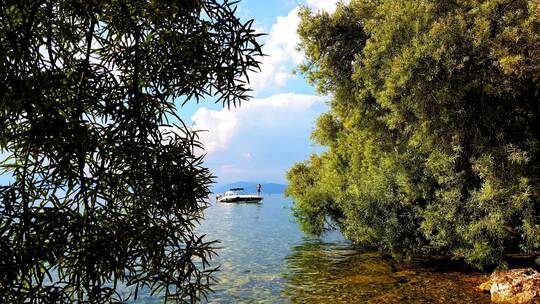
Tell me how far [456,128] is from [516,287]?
20.3 feet

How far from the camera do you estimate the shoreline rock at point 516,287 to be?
1366cm

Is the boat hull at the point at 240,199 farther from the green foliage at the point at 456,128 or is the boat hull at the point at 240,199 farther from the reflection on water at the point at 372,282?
the green foliage at the point at 456,128

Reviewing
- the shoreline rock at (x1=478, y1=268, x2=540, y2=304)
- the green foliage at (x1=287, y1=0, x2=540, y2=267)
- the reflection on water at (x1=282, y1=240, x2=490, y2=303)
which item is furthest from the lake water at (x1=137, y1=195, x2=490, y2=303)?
the green foliage at (x1=287, y1=0, x2=540, y2=267)

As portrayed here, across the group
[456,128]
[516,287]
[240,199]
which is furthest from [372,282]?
[240,199]

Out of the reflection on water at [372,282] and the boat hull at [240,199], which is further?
the boat hull at [240,199]

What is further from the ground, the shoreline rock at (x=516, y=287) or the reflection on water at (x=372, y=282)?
the shoreline rock at (x=516, y=287)

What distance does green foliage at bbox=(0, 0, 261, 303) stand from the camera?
11.4ft

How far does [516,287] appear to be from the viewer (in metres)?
14.0

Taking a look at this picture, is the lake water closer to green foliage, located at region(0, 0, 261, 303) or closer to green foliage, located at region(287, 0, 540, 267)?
green foliage, located at region(287, 0, 540, 267)

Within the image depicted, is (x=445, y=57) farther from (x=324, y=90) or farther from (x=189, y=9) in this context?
(x=189, y=9)

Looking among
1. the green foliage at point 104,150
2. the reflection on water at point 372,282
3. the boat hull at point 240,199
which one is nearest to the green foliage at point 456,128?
the reflection on water at point 372,282

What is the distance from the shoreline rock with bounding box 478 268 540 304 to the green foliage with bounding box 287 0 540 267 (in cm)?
123

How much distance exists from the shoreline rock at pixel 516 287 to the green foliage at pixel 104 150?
13.7 metres

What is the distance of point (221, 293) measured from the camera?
1702cm
